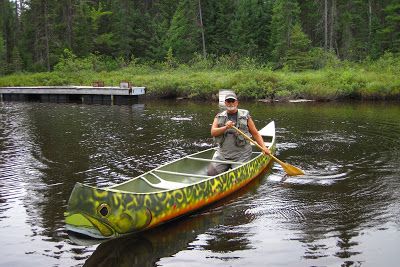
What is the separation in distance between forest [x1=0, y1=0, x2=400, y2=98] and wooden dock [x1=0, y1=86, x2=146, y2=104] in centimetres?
408

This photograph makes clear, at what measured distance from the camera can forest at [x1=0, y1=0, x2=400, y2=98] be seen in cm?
4100

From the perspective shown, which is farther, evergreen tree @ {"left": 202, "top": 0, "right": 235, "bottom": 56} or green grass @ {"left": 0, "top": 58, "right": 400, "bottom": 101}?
evergreen tree @ {"left": 202, "top": 0, "right": 235, "bottom": 56}

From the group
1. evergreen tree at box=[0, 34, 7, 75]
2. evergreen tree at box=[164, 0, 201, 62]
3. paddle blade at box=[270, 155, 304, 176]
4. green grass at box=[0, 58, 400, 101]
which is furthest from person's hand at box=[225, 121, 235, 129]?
evergreen tree at box=[0, 34, 7, 75]

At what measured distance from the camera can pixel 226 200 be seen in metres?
9.54

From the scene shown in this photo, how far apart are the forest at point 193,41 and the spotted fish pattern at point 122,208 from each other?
84.9 feet

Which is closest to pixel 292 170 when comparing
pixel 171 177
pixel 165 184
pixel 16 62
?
pixel 171 177

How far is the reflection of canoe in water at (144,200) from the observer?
272 inches

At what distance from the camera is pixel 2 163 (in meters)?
13.0

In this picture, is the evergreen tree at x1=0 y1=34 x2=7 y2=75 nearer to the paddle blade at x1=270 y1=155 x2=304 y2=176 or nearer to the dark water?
the dark water

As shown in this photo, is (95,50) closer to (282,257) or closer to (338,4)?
(338,4)

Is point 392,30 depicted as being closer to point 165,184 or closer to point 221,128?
point 221,128

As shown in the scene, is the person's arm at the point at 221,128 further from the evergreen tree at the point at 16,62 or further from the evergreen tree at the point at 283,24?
the evergreen tree at the point at 16,62

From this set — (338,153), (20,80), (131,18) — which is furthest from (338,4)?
(338,153)

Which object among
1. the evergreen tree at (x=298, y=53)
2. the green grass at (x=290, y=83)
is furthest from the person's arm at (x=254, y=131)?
the evergreen tree at (x=298, y=53)
